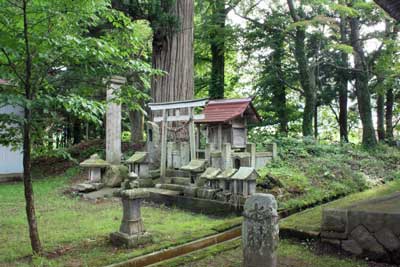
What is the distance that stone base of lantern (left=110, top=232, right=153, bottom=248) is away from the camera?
4.46 m

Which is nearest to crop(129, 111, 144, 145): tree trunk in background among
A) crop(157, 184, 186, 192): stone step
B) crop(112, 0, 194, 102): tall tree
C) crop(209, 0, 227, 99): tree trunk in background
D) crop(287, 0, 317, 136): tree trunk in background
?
crop(209, 0, 227, 99): tree trunk in background

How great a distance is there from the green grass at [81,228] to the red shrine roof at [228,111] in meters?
2.42

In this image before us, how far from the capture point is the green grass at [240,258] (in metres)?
3.94

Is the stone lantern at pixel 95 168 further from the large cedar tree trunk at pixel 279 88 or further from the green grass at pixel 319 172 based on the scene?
the large cedar tree trunk at pixel 279 88

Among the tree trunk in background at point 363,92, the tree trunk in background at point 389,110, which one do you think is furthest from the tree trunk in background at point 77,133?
the tree trunk in background at point 389,110

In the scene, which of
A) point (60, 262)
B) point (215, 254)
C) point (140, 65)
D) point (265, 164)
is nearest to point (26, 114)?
point (140, 65)

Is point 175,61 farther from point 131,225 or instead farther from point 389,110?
point 389,110

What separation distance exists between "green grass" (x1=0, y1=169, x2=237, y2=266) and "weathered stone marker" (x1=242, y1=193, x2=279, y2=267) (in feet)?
4.64

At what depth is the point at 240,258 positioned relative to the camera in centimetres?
417

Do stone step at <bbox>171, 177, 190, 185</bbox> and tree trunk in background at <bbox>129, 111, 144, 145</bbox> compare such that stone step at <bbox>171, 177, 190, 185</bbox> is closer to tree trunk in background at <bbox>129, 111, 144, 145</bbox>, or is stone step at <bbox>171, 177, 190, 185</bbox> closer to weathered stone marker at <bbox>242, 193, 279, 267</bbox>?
weathered stone marker at <bbox>242, 193, 279, 267</bbox>

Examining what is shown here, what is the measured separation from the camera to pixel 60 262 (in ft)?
12.8

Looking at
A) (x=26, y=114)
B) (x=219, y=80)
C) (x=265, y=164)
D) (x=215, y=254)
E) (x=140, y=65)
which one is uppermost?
(x=219, y=80)

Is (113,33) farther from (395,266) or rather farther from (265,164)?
(265,164)

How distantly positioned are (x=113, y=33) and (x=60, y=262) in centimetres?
289
